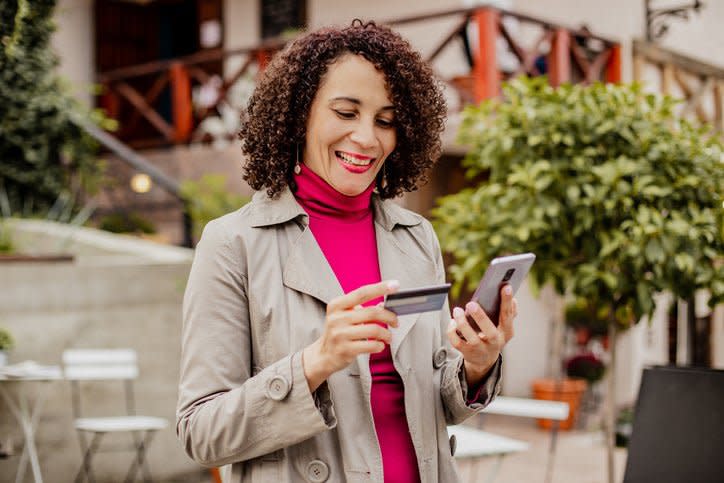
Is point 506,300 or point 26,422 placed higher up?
point 506,300

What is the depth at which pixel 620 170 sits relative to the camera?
3830mm

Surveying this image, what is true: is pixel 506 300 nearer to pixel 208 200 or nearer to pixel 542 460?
pixel 208 200

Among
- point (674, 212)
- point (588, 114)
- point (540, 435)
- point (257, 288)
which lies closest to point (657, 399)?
point (674, 212)

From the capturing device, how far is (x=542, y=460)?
7473 millimetres

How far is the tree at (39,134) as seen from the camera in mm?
9070

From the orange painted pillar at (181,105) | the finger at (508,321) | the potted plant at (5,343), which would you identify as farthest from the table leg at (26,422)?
the orange painted pillar at (181,105)

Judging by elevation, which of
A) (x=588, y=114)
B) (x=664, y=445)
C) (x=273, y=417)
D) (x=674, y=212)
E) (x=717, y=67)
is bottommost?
(x=664, y=445)

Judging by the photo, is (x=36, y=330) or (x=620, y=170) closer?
(x=620, y=170)

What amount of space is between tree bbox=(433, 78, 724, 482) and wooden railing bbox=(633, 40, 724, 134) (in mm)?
5856

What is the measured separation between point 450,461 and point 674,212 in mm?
2340

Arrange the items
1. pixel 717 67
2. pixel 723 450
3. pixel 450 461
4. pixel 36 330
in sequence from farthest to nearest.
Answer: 1. pixel 717 67
2. pixel 36 330
3. pixel 723 450
4. pixel 450 461

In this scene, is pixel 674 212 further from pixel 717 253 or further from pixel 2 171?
pixel 2 171

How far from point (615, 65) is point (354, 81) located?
8.30 meters

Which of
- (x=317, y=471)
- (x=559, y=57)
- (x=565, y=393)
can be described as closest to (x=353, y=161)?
(x=317, y=471)
